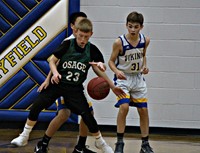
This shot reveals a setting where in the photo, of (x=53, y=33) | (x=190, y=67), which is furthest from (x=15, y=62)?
(x=190, y=67)

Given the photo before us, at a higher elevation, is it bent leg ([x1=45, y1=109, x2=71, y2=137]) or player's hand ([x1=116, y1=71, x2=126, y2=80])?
player's hand ([x1=116, y1=71, x2=126, y2=80])

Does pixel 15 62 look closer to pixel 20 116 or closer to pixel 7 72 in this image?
pixel 7 72

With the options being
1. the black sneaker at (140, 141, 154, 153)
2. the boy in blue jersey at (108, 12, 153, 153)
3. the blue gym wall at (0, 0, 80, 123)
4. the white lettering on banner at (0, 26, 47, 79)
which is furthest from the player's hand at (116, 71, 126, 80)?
the white lettering on banner at (0, 26, 47, 79)

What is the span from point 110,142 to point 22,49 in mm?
2062

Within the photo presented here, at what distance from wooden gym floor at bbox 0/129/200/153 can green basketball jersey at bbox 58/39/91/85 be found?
1.05m

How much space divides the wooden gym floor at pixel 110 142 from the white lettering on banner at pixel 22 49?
102cm

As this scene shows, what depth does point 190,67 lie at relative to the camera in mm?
7977

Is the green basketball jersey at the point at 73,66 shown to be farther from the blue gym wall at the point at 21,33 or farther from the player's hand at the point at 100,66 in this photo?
the blue gym wall at the point at 21,33

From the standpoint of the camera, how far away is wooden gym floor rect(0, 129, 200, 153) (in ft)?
21.7

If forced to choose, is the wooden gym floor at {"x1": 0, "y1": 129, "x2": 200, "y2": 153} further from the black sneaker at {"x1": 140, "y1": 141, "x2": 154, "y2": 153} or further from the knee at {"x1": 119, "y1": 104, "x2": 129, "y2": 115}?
the knee at {"x1": 119, "y1": 104, "x2": 129, "y2": 115}

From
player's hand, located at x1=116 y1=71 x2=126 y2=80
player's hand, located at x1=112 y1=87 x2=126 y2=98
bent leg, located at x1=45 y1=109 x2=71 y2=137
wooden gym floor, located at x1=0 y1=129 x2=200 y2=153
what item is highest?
player's hand, located at x1=116 y1=71 x2=126 y2=80

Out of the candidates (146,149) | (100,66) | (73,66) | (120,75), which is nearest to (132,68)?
(120,75)

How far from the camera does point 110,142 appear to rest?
7234 millimetres

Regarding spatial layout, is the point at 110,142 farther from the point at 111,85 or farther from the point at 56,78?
the point at 56,78
